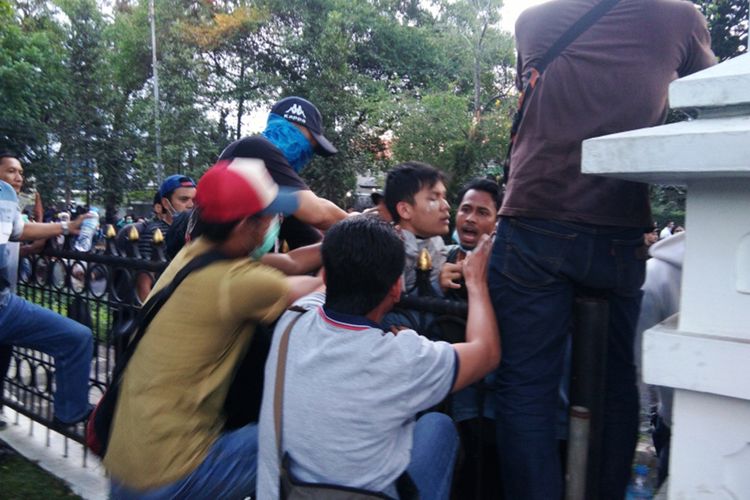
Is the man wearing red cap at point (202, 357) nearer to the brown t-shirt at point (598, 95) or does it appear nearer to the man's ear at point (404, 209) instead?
the brown t-shirt at point (598, 95)

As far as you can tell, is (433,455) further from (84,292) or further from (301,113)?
(84,292)

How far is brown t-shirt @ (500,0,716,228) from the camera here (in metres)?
1.87

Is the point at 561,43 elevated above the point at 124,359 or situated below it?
above

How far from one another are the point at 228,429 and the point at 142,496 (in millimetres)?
341

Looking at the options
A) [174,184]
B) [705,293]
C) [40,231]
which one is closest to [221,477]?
[705,293]

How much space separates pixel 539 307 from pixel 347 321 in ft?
1.77

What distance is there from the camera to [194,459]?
1.96 metres

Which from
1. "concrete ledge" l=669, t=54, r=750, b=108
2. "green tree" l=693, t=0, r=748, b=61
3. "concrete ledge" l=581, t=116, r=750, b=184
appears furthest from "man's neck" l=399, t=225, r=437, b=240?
"green tree" l=693, t=0, r=748, b=61

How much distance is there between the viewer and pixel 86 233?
149 inches

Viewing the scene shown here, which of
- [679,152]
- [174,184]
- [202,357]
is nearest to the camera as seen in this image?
[679,152]

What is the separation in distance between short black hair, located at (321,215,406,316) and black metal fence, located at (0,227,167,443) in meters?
1.49

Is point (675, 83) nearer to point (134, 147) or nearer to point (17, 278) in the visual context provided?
point (17, 278)

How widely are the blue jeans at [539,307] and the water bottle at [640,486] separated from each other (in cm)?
100

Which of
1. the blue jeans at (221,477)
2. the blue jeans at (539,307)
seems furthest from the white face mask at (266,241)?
the blue jeans at (539,307)
